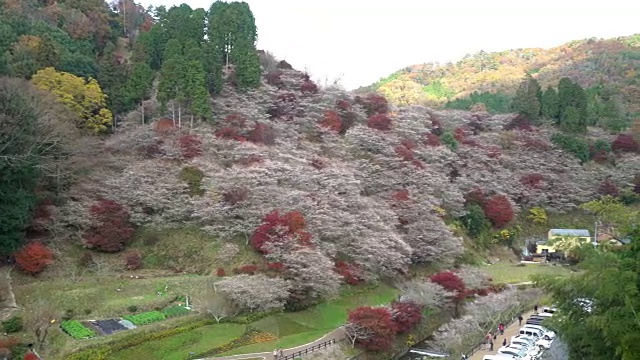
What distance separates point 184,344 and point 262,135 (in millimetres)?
19086

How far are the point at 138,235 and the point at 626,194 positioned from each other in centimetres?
3983

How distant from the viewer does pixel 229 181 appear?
30.8m

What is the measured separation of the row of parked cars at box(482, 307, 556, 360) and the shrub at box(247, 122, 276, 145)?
65.8 ft

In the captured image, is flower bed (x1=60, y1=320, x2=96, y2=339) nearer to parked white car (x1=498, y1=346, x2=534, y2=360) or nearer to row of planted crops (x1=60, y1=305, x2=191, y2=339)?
row of planted crops (x1=60, y1=305, x2=191, y2=339)

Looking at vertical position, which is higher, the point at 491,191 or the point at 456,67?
the point at 456,67

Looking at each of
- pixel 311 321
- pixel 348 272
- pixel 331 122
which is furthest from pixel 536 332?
pixel 331 122

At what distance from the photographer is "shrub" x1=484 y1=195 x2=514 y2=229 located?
4234 cm

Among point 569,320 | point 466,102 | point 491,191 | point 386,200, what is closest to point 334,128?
point 386,200

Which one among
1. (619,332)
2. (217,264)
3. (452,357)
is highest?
(619,332)

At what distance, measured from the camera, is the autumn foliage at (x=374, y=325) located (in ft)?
77.5

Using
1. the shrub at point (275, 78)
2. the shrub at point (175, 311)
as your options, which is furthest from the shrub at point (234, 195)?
the shrub at point (275, 78)

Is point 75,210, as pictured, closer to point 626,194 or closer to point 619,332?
point 619,332

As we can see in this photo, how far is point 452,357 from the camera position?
79.4 ft

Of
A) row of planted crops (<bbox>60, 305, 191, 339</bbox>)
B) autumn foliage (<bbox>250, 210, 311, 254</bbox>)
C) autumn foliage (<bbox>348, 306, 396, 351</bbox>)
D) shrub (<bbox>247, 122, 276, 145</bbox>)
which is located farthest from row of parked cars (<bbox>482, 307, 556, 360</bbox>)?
shrub (<bbox>247, 122, 276, 145</bbox>)
